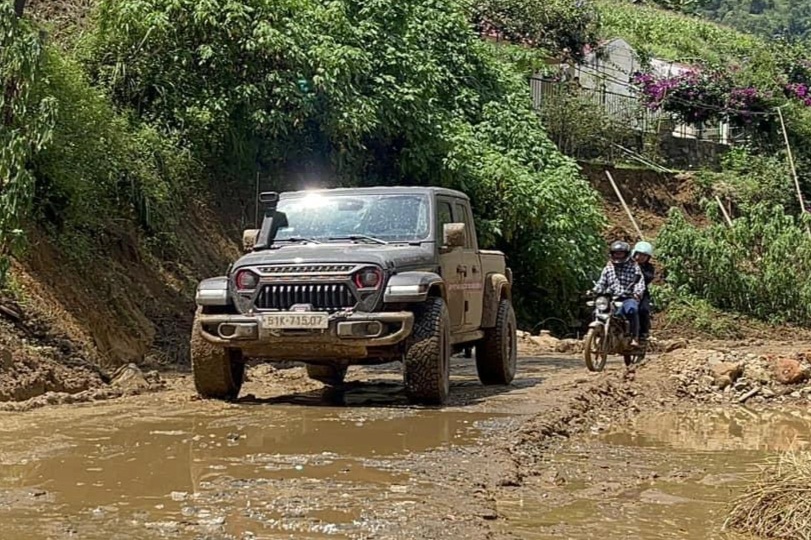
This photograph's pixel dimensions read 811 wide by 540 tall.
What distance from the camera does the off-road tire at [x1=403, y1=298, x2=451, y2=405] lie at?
348 inches

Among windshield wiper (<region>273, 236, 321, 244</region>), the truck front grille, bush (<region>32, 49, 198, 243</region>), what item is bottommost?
the truck front grille

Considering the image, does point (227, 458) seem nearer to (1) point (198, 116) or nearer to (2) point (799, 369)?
(2) point (799, 369)

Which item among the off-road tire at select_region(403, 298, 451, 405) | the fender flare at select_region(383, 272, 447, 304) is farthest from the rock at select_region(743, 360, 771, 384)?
the fender flare at select_region(383, 272, 447, 304)

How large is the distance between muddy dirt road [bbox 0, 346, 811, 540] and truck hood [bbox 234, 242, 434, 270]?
3.92ft

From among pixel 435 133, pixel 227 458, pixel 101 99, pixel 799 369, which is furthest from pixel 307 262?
pixel 435 133

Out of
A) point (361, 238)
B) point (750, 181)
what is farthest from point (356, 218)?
point (750, 181)

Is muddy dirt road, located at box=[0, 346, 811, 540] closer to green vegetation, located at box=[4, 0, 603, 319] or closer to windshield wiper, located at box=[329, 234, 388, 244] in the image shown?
windshield wiper, located at box=[329, 234, 388, 244]

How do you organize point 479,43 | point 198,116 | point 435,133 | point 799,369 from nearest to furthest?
point 799,369 < point 198,116 < point 435,133 < point 479,43

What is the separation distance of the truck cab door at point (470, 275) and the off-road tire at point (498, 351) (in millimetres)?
250

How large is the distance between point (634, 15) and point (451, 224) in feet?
127

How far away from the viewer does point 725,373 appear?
449 inches

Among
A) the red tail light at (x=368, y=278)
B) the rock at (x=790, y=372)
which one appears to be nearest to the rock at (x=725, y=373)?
the rock at (x=790, y=372)

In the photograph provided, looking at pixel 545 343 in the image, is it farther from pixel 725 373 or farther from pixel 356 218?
pixel 356 218

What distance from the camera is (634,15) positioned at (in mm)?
45812
